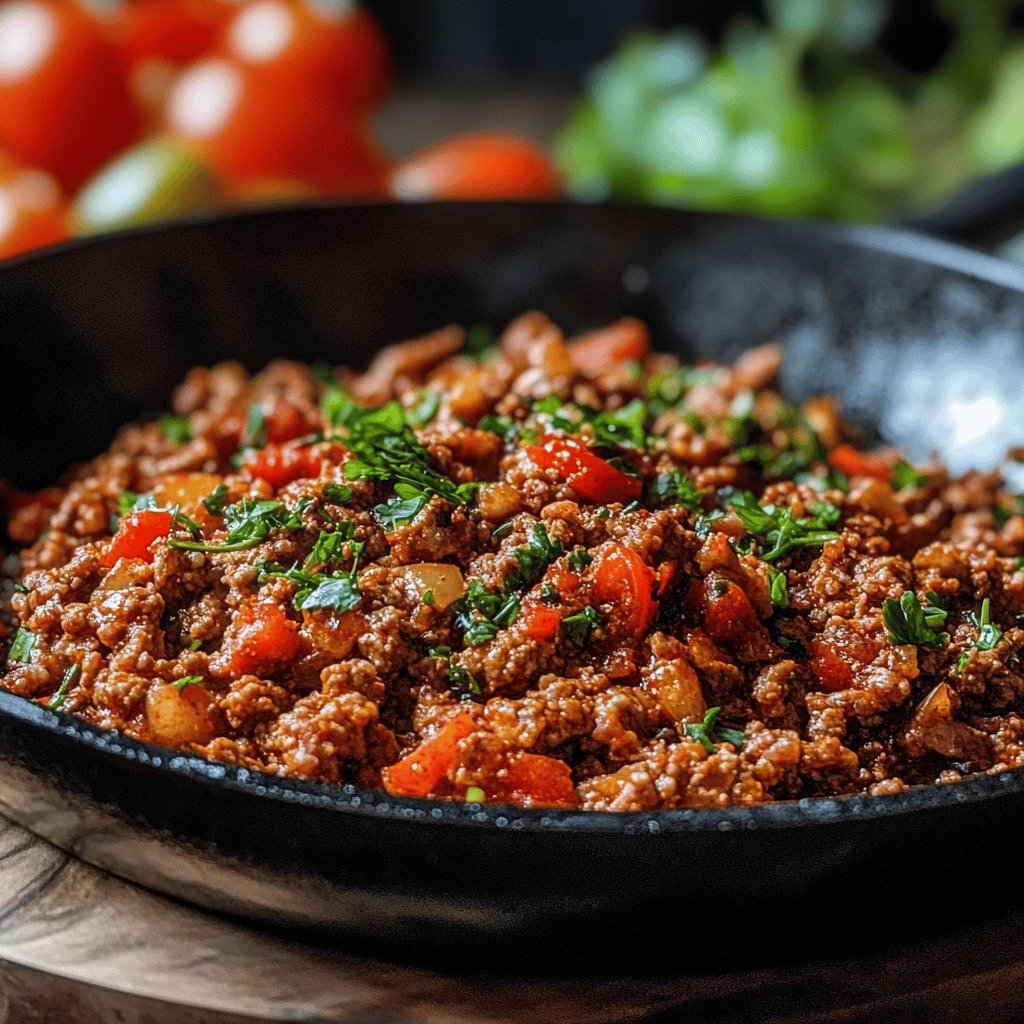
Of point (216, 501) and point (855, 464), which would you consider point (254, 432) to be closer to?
point (216, 501)

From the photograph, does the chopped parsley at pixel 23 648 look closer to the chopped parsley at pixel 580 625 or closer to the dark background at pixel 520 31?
the chopped parsley at pixel 580 625

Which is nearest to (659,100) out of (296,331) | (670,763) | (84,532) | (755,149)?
(755,149)

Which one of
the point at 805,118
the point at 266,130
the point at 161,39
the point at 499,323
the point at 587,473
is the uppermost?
the point at 161,39

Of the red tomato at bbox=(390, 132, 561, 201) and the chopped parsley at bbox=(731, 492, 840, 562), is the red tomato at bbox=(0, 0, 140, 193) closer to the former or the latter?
the red tomato at bbox=(390, 132, 561, 201)

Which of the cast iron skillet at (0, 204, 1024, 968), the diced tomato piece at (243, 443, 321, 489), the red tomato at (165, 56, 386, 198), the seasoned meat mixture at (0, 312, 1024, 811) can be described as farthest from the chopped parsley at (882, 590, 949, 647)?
the red tomato at (165, 56, 386, 198)

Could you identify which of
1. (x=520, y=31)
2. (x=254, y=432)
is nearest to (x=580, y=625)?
(x=254, y=432)

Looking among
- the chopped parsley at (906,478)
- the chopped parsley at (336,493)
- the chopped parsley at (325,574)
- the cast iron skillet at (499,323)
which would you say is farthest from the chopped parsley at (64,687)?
the chopped parsley at (906,478)
